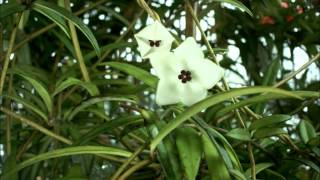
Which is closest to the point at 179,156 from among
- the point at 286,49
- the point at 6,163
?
the point at 6,163

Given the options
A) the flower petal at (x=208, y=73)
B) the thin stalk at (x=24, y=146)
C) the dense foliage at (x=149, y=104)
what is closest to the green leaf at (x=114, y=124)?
the dense foliage at (x=149, y=104)

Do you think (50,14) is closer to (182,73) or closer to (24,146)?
(182,73)

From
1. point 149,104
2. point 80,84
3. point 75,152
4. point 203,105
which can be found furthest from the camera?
point 149,104

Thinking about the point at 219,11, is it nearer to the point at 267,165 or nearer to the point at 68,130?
the point at 68,130

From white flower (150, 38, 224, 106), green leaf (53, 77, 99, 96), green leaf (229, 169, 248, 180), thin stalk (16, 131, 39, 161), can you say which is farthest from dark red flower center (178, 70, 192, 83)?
thin stalk (16, 131, 39, 161)

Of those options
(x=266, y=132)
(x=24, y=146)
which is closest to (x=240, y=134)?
(x=266, y=132)

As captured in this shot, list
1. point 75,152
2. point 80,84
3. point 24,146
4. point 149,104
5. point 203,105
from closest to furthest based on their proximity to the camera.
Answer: point 203,105 < point 75,152 < point 80,84 < point 24,146 < point 149,104

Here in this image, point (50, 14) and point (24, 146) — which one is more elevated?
point (50, 14)
